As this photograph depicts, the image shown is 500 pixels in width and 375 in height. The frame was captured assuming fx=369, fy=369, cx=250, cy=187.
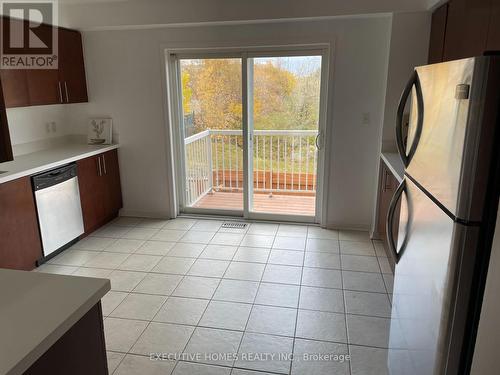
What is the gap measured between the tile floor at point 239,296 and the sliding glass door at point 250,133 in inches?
24.1

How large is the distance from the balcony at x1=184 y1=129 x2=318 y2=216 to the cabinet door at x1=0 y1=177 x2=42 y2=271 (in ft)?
6.14

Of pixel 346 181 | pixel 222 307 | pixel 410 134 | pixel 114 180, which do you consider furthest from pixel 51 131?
pixel 410 134

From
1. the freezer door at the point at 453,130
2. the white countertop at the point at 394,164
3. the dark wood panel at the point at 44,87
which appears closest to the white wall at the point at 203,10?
the dark wood panel at the point at 44,87

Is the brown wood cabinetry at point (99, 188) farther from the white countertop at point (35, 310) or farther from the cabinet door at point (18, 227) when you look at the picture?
the white countertop at point (35, 310)

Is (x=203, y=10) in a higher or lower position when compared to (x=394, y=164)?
higher

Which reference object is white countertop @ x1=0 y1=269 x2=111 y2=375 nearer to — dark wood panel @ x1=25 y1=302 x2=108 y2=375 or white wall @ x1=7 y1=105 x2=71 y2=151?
dark wood panel @ x1=25 y1=302 x2=108 y2=375

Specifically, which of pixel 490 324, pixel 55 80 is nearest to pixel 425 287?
pixel 490 324

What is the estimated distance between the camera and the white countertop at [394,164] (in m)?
2.85

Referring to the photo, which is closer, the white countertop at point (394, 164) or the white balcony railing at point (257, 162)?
the white countertop at point (394, 164)

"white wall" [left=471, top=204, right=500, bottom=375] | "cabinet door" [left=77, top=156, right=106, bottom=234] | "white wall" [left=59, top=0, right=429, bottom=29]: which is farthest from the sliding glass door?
"white wall" [left=471, top=204, right=500, bottom=375]

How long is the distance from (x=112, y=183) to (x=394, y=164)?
124 inches

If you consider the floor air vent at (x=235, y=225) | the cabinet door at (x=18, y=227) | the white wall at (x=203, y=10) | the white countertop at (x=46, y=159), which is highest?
the white wall at (x=203, y=10)

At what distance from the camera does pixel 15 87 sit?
3.35 m

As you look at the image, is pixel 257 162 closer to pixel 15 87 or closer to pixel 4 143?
pixel 15 87
